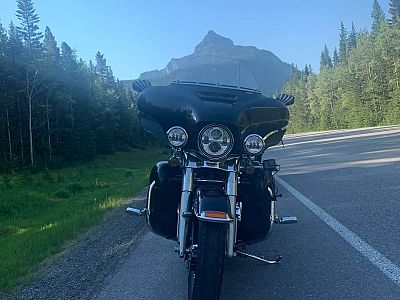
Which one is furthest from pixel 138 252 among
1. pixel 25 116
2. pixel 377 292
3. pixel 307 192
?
pixel 25 116

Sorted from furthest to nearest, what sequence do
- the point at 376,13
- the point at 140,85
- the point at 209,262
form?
the point at 376,13 < the point at 140,85 < the point at 209,262

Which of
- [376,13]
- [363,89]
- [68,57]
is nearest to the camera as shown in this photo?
[68,57]

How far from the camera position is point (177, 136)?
387 centimetres

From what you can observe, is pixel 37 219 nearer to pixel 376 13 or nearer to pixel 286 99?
pixel 286 99

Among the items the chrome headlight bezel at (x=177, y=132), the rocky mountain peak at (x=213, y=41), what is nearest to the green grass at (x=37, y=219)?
the chrome headlight bezel at (x=177, y=132)

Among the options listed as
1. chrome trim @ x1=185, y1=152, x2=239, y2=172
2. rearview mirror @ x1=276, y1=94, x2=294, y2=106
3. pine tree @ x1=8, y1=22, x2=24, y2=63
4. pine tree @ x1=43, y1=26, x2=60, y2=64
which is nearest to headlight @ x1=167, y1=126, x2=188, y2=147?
chrome trim @ x1=185, y1=152, x2=239, y2=172

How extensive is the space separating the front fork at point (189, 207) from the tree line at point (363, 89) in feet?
202

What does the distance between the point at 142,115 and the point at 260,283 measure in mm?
2048

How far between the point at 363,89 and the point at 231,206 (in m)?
79.1

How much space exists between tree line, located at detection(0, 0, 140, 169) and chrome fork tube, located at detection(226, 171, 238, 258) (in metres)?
34.3

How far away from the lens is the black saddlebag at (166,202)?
4.15m


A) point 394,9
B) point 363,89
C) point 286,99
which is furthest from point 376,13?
point 286,99

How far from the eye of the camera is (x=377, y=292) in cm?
375

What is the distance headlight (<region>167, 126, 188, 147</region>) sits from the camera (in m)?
3.85
